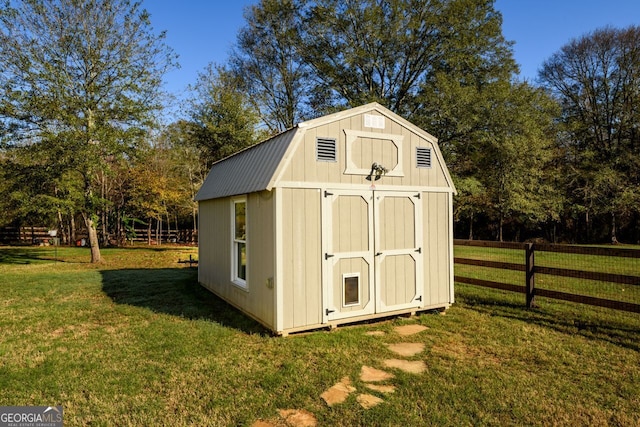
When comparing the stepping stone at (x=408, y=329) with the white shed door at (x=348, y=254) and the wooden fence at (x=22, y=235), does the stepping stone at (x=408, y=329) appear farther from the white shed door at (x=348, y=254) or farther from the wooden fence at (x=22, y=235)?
the wooden fence at (x=22, y=235)

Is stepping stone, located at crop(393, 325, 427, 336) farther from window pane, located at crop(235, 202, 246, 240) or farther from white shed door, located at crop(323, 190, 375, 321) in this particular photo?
window pane, located at crop(235, 202, 246, 240)

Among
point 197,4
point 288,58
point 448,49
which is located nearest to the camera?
point 197,4

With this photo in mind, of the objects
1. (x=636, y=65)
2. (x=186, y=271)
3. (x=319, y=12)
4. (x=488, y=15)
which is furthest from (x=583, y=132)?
(x=186, y=271)

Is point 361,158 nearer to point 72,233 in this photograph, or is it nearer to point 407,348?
point 407,348

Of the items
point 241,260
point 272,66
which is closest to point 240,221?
point 241,260

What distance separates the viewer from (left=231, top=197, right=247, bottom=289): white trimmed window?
21.2 ft

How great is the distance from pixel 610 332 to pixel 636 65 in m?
23.9

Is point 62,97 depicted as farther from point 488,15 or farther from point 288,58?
point 488,15

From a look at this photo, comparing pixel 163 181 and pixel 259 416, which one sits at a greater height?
pixel 163 181

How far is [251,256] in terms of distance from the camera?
5695 millimetres

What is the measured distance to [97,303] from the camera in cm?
A: 709

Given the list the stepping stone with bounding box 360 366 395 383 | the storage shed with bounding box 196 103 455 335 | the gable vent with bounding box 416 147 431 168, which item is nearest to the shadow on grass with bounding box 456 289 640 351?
the storage shed with bounding box 196 103 455 335

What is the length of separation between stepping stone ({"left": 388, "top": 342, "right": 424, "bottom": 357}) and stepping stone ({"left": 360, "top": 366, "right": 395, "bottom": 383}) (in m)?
0.60

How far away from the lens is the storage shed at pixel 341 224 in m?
5.04
